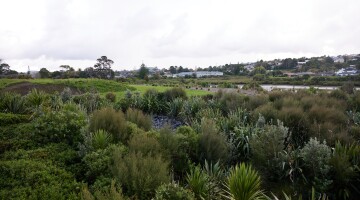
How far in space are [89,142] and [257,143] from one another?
3.82m

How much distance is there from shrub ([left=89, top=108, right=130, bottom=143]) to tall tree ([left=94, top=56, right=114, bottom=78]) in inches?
2454

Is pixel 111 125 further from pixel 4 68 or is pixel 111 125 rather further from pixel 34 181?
pixel 4 68

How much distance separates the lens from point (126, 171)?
179 inches

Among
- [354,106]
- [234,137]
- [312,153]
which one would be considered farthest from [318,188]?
Answer: [354,106]

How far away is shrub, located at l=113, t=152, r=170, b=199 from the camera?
14.2 feet

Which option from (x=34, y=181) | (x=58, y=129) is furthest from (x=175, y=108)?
(x=34, y=181)

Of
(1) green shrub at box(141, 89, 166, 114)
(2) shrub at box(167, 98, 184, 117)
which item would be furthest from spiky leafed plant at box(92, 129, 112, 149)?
(1) green shrub at box(141, 89, 166, 114)

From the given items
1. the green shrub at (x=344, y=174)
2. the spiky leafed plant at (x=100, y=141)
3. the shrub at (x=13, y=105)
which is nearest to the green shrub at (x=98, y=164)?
the spiky leafed plant at (x=100, y=141)

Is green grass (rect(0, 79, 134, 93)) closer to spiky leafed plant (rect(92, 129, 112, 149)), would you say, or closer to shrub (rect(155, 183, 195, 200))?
spiky leafed plant (rect(92, 129, 112, 149))

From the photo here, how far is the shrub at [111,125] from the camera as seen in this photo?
718 centimetres

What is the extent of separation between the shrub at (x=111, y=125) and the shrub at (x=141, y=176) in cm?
242

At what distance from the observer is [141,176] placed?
4.42 metres

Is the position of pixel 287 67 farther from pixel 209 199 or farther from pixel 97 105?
pixel 209 199

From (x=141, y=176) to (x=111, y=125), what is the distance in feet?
10.3
